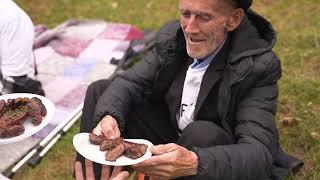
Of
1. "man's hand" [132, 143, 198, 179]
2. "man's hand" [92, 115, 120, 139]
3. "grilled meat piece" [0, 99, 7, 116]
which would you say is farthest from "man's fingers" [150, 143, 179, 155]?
"grilled meat piece" [0, 99, 7, 116]

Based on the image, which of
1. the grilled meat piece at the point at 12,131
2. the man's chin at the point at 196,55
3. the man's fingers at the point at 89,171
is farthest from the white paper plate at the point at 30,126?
the man's chin at the point at 196,55

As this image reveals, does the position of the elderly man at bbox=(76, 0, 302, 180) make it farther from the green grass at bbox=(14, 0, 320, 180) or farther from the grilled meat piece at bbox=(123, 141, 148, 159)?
the green grass at bbox=(14, 0, 320, 180)

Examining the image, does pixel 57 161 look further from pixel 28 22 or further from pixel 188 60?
pixel 188 60

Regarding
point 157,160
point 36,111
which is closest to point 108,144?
point 157,160

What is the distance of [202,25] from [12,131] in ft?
3.68

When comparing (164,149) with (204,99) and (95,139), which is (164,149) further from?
(204,99)

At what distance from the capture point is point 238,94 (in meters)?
2.73

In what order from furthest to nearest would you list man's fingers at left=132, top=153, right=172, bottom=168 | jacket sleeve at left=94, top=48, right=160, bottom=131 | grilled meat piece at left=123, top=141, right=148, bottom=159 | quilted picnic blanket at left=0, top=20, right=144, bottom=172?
quilted picnic blanket at left=0, top=20, right=144, bottom=172
jacket sleeve at left=94, top=48, right=160, bottom=131
grilled meat piece at left=123, top=141, right=148, bottom=159
man's fingers at left=132, top=153, right=172, bottom=168

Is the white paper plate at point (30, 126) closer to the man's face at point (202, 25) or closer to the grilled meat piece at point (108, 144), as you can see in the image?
the grilled meat piece at point (108, 144)

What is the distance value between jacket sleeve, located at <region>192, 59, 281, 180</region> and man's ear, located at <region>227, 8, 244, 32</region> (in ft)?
0.91

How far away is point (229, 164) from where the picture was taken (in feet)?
8.06

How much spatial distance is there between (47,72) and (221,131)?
8.77ft

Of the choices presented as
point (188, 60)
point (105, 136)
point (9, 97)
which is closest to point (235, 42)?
point (188, 60)

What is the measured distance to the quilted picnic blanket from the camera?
15.1ft
